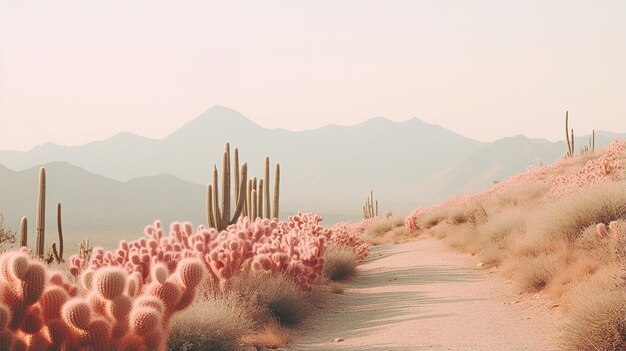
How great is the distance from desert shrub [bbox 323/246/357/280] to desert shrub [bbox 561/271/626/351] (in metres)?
6.34

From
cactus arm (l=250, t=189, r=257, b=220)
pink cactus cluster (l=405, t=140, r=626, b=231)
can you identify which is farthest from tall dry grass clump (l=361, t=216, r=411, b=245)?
cactus arm (l=250, t=189, r=257, b=220)

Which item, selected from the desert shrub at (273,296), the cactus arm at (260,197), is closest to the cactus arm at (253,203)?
the cactus arm at (260,197)

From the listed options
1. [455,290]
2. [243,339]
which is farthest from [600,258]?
[243,339]

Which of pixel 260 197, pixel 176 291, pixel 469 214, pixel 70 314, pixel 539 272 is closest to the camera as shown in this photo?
pixel 70 314

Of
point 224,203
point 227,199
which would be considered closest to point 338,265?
point 224,203

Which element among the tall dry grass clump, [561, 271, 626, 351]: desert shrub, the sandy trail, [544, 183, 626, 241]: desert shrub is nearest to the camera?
[561, 271, 626, 351]: desert shrub

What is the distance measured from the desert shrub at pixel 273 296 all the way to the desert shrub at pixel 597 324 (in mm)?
3725

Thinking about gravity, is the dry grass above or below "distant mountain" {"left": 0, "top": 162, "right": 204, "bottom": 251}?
below

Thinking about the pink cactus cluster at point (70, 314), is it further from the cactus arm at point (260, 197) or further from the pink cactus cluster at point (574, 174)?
the cactus arm at point (260, 197)

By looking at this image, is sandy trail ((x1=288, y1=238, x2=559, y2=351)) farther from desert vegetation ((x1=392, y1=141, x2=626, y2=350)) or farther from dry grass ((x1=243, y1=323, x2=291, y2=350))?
desert vegetation ((x1=392, y1=141, x2=626, y2=350))

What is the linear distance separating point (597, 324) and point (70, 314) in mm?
4909

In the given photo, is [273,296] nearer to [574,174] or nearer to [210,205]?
[210,205]

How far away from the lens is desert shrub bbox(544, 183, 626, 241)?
10875 millimetres

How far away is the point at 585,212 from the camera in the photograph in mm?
10953
